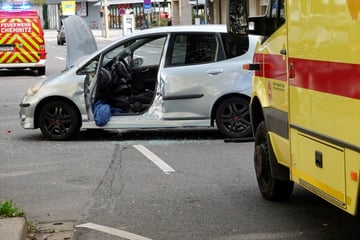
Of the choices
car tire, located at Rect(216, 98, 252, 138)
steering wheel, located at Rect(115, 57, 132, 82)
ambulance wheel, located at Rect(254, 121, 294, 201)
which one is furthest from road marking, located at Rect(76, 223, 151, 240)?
steering wheel, located at Rect(115, 57, 132, 82)

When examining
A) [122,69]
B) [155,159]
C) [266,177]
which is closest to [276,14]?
[266,177]

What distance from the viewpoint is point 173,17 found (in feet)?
258

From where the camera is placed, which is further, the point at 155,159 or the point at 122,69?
the point at 122,69

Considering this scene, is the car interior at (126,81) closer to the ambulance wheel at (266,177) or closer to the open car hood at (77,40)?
the open car hood at (77,40)

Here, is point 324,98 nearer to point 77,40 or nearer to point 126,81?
point 126,81

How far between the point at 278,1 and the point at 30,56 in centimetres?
2285

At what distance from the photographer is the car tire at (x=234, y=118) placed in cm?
1223

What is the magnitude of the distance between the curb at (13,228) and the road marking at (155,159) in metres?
3.11

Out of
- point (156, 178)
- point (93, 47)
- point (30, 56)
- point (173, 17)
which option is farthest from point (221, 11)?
point (156, 178)

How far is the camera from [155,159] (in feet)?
35.7

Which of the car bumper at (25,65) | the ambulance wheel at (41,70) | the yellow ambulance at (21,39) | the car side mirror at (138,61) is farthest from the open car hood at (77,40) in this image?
the ambulance wheel at (41,70)

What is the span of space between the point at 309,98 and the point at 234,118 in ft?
20.6

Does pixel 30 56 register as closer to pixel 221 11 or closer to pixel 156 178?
pixel 156 178

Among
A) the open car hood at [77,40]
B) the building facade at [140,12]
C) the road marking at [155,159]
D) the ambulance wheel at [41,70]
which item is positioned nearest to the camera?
the road marking at [155,159]
